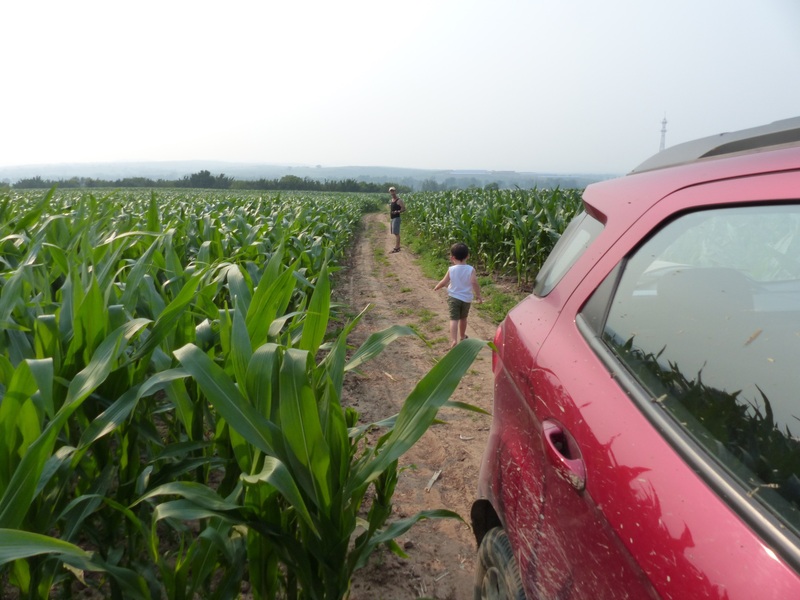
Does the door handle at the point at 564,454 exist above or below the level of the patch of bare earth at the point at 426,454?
above

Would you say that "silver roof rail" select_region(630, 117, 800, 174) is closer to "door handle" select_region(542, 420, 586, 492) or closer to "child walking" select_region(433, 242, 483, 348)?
"door handle" select_region(542, 420, 586, 492)

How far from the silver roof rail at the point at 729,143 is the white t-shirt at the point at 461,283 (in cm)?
396

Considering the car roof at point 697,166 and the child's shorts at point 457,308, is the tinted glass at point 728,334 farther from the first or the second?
the child's shorts at point 457,308

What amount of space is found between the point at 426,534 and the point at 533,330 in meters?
1.75

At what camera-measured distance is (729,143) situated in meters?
1.33

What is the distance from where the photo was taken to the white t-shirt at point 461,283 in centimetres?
577

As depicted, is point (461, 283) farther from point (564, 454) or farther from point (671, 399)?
point (671, 399)

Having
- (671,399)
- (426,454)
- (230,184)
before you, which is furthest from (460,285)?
(230,184)

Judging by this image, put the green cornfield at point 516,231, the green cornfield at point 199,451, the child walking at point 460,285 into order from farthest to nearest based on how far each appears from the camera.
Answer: the green cornfield at point 516,231, the child walking at point 460,285, the green cornfield at point 199,451

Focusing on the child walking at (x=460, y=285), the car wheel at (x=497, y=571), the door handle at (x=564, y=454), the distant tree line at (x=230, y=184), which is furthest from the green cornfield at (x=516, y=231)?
the distant tree line at (x=230, y=184)

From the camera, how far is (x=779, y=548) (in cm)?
75

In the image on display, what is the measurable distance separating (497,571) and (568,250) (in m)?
1.06

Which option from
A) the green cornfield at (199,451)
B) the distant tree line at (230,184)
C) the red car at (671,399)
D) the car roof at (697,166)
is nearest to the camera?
the red car at (671,399)

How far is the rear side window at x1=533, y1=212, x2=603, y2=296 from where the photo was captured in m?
1.72
